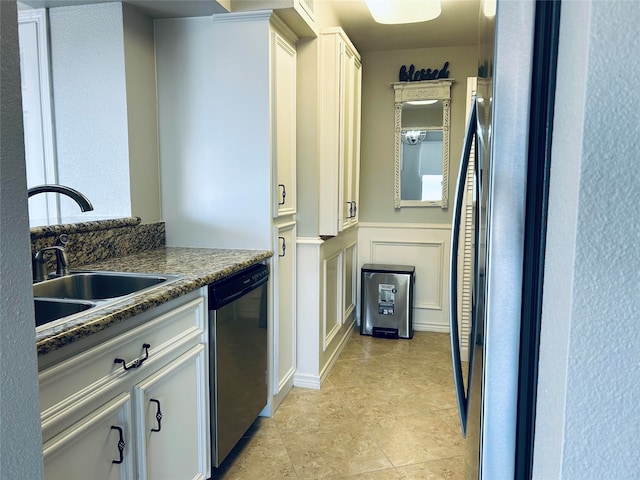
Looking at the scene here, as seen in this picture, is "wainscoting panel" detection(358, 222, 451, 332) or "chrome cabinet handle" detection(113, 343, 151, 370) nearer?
"chrome cabinet handle" detection(113, 343, 151, 370)

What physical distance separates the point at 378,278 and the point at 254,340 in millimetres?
1843

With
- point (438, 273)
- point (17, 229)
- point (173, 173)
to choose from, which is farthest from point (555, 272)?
point (438, 273)

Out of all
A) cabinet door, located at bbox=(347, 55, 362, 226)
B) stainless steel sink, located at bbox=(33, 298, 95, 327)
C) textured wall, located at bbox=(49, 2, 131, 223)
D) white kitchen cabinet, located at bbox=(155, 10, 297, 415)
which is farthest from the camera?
cabinet door, located at bbox=(347, 55, 362, 226)

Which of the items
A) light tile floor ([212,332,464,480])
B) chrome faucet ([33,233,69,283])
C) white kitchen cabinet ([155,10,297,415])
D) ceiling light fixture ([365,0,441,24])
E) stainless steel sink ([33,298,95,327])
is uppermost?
ceiling light fixture ([365,0,441,24])

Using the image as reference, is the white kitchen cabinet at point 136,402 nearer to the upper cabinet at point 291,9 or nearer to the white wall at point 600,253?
the white wall at point 600,253

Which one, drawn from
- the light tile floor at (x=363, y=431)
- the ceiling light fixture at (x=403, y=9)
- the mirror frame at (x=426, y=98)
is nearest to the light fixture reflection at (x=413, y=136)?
the mirror frame at (x=426, y=98)

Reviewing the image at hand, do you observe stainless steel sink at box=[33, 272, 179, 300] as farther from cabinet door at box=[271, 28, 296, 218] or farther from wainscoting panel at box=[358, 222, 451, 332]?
wainscoting panel at box=[358, 222, 451, 332]

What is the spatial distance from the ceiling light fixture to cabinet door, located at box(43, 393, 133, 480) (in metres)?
2.33

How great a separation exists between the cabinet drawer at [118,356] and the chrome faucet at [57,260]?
50 cm

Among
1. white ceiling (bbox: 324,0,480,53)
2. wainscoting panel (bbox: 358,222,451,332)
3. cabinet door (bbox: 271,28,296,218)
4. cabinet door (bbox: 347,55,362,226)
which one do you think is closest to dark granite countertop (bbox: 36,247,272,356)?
cabinet door (bbox: 271,28,296,218)

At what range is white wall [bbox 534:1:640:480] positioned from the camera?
53 centimetres

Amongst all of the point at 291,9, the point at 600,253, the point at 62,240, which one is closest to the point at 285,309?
the point at 62,240

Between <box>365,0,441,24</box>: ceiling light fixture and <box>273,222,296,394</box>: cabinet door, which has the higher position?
<box>365,0,441,24</box>: ceiling light fixture

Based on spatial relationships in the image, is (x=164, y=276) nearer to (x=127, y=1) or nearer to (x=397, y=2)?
(x=127, y=1)
